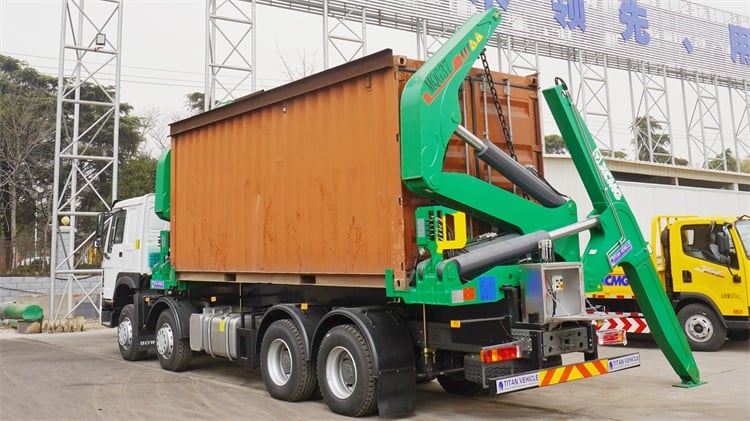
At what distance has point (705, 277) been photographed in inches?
421

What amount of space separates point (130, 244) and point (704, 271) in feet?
31.9

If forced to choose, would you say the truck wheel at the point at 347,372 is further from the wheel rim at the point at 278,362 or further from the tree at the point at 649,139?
the tree at the point at 649,139

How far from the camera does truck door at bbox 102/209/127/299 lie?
452 inches

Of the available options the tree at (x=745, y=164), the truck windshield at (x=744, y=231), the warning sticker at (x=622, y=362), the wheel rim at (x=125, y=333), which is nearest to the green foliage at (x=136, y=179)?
the wheel rim at (x=125, y=333)

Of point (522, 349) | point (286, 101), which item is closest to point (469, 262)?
point (522, 349)

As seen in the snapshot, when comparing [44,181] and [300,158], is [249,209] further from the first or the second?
[44,181]

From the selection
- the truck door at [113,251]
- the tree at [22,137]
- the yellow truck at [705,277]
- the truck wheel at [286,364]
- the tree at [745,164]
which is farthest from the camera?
the tree at [745,164]

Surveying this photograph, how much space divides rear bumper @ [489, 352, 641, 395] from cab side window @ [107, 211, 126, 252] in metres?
8.13

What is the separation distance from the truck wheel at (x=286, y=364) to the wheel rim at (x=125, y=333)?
4046 mm

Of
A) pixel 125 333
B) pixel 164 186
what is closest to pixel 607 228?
pixel 164 186

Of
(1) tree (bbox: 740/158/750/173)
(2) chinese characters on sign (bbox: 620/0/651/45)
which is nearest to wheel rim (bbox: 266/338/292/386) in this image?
(2) chinese characters on sign (bbox: 620/0/651/45)

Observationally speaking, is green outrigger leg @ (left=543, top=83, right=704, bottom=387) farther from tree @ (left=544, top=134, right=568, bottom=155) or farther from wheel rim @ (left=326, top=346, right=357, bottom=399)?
tree @ (left=544, top=134, right=568, bottom=155)

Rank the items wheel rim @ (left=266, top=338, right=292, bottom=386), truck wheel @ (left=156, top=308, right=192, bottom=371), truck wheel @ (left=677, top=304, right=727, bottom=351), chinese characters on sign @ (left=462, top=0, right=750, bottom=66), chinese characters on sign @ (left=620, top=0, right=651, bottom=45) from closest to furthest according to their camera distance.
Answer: wheel rim @ (left=266, top=338, right=292, bottom=386), truck wheel @ (left=156, top=308, right=192, bottom=371), truck wheel @ (left=677, top=304, right=727, bottom=351), chinese characters on sign @ (left=462, top=0, right=750, bottom=66), chinese characters on sign @ (left=620, top=0, right=651, bottom=45)

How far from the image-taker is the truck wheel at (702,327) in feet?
34.7
